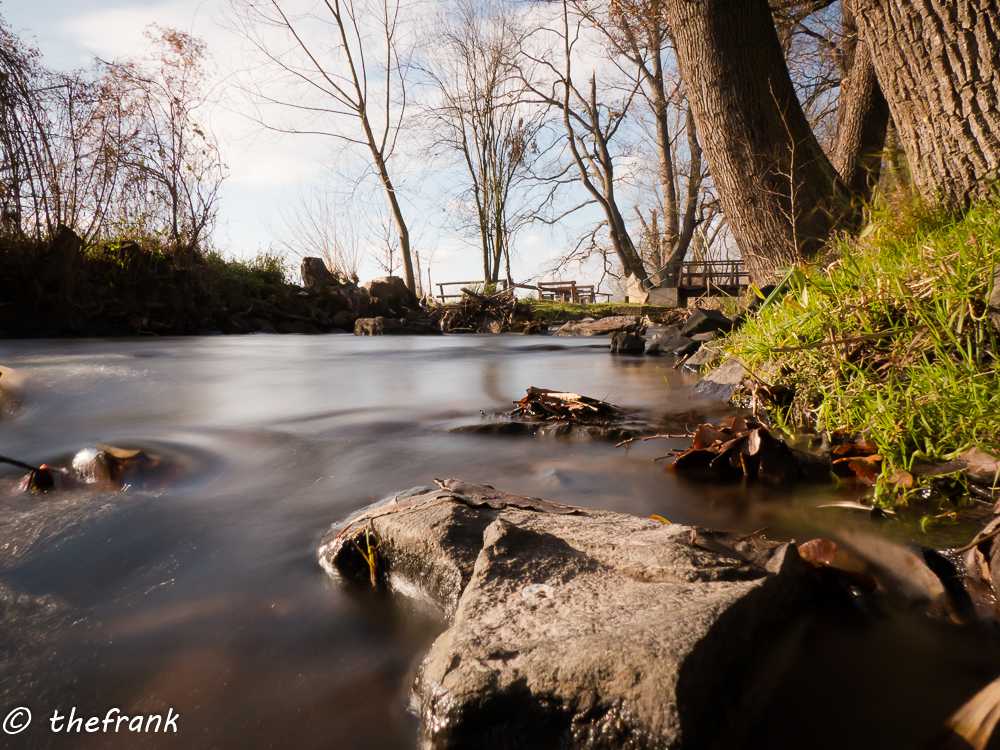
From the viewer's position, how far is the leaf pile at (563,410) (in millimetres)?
2957

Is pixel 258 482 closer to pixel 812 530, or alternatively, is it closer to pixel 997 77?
pixel 812 530

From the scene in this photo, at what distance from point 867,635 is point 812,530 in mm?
489

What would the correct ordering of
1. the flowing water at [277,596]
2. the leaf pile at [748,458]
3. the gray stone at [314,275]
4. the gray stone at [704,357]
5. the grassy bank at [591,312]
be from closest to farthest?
the flowing water at [277,596], the leaf pile at [748,458], the gray stone at [704,357], the grassy bank at [591,312], the gray stone at [314,275]

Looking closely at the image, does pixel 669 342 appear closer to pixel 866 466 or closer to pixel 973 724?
pixel 866 466

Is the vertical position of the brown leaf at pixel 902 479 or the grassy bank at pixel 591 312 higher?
the grassy bank at pixel 591 312

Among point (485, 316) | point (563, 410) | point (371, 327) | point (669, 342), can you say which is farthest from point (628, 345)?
point (485, 316)

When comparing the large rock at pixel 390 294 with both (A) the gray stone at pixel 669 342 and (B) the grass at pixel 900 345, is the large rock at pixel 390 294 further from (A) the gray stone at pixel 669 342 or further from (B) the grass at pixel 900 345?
(B) the grass at pixel 900 345

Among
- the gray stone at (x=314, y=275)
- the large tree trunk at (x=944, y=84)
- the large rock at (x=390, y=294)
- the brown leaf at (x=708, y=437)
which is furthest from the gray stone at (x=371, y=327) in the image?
the brown leaf at (x=708, y=437)

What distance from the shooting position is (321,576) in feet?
4.46

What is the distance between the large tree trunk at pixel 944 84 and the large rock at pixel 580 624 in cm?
277

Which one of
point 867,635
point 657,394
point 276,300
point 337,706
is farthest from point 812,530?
point 276,300

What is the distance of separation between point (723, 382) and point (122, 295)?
1206 centimetres

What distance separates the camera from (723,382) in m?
3.63

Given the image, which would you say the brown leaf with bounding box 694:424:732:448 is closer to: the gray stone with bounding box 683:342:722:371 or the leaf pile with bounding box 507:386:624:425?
the leaf pile with bounding box 507:386:624:425
